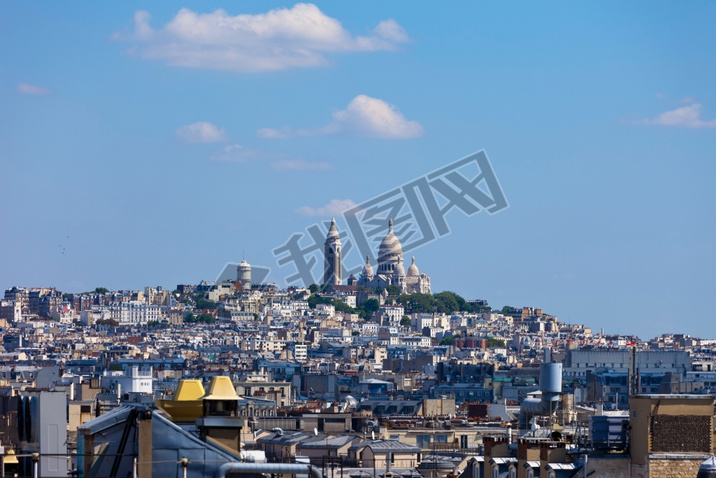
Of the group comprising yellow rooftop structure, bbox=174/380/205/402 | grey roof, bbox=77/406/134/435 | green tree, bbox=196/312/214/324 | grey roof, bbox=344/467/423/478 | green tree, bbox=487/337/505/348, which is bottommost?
green tree, bbox=487/337/505/348

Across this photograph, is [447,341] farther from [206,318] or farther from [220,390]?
[220,390]

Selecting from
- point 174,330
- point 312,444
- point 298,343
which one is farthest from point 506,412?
point 174,330

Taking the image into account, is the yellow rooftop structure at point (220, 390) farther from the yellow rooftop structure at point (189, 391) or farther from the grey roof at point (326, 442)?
the grey roof at point (326, 442)

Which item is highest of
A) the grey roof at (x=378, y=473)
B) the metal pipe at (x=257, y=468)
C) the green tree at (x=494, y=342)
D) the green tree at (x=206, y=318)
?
the metal pipe at (x=257, y=468)

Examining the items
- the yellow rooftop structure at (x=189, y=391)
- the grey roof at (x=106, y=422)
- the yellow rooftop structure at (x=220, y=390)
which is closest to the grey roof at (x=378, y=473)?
the yellow rooftop structure at (x=189, y=391)

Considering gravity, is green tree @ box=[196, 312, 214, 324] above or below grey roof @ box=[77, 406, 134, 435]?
below

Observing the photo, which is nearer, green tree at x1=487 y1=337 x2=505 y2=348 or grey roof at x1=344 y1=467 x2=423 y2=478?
grey roof at x1=344 y1=467 x2=423 y2=478

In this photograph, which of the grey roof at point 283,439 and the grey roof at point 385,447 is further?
the grey roof at point 283,439

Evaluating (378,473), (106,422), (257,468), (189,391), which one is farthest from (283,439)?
(257,468)

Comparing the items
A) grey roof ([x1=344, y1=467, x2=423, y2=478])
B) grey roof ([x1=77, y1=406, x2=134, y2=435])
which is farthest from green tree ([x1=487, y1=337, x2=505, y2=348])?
grey roof ([x1=77, y1=406, x2=134, y2=435])

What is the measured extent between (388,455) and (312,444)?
3.69 m

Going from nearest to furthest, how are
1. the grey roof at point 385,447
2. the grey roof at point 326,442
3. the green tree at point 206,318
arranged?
the grey roof at point 385,447, the grey roof at point 326,442, the green tree at point 206,318

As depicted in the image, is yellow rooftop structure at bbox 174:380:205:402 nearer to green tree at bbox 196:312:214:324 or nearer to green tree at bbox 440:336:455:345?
green tree at bbox 440:336:455:345

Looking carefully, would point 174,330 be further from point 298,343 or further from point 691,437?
point 691,437
